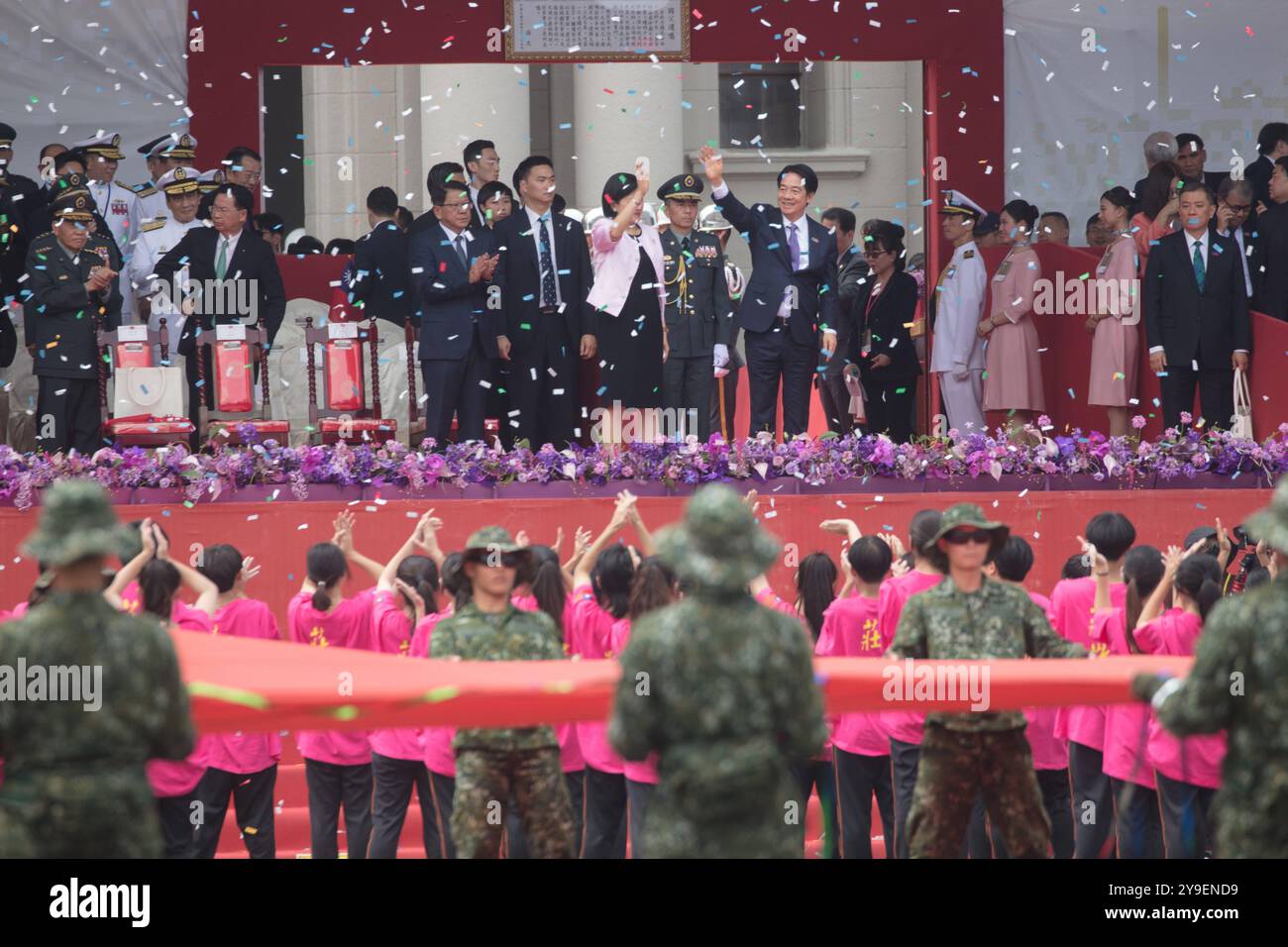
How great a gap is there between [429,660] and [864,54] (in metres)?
8.92

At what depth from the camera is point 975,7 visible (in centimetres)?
1332

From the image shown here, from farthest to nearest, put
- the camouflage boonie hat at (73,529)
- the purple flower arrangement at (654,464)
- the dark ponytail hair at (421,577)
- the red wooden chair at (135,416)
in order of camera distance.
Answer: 1. the red wooden chair at (135,416)
2. the purple flower arrangement at (654,464)
3. the dark ponytail hair at (421,577)
4. the camouflage boonie hat at (73,529)

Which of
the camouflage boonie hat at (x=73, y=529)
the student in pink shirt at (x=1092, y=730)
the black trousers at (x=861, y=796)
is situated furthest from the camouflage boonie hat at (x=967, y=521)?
the camouflage boonie hat at (x=73, y=529)

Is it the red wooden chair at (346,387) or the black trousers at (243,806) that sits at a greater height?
the red wooden chair at (346,387)

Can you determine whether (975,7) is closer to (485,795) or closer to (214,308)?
(214,308)

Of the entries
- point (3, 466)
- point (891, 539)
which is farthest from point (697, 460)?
point (3, 466)

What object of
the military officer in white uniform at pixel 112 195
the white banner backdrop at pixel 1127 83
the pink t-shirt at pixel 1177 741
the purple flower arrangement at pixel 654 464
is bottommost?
the pink t-shirt at pixel 1177 741

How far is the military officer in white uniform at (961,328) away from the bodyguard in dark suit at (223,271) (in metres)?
4.43

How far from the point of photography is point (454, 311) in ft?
36.6

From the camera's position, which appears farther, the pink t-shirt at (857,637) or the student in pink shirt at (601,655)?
the pink t-shirt at (857,637)

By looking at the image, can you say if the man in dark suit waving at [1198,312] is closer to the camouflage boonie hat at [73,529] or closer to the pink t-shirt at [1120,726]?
the pink t-shirt at [1120,726]

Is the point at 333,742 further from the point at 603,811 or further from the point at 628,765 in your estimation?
the point at 628,765

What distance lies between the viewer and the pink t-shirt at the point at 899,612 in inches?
268

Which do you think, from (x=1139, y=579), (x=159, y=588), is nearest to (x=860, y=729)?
(x=1139, y=579)
